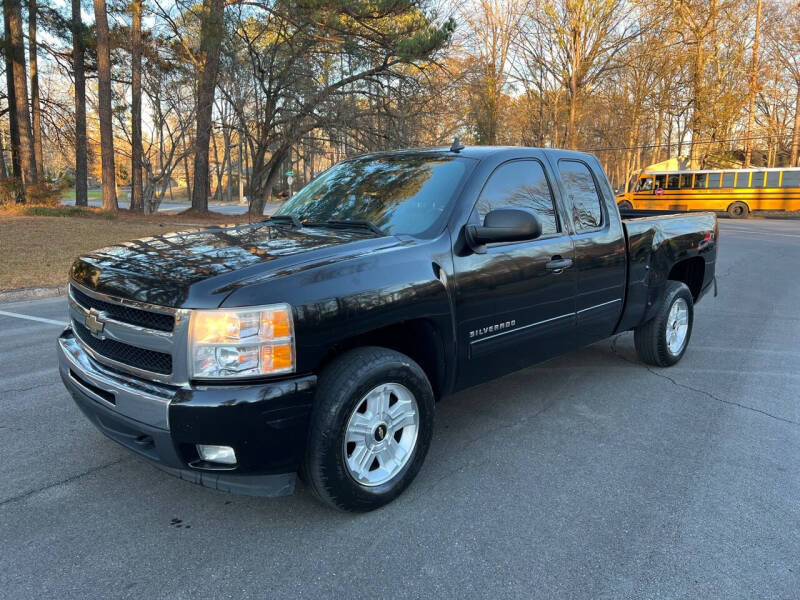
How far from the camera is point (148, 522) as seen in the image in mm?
2814

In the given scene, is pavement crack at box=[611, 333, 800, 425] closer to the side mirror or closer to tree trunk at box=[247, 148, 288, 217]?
the side mirror

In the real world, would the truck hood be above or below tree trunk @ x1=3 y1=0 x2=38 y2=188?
below

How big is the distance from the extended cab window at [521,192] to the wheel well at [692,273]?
7.92 ft

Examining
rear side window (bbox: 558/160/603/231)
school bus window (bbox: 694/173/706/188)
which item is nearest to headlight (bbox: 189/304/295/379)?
rear side window (bbox: 558/160/603/231)

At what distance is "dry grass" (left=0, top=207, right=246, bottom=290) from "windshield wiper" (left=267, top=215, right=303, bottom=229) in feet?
22.5

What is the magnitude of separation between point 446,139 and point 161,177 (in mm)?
20878

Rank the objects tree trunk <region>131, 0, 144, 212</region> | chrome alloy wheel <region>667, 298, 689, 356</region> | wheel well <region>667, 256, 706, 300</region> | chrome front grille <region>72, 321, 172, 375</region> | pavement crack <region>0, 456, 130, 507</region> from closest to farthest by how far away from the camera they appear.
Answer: chrome front grille <region>72, 321, 172, 375</region> → pavement crack <region>0, 456, 130, 507</region> → chrome alloy wheel <region>667, 298, 689, 356</region> → wheel well <region>667, 256, 706, 300</region> → tree trunk <region>131, 0, 144, 212</region>

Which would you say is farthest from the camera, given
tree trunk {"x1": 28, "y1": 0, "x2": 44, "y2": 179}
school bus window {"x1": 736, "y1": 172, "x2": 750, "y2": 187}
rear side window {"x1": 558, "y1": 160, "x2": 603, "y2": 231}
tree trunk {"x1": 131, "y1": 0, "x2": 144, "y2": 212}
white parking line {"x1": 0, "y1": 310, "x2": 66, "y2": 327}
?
school bus window {"x1": 736, "y1": 172, "x2": 750, "y2": 187}

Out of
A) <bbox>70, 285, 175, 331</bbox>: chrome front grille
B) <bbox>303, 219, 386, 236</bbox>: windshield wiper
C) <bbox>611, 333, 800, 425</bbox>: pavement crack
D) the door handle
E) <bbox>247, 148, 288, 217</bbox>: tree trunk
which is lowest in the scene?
<bbox>611, 333, 800, 425</bbox>: pavement crack

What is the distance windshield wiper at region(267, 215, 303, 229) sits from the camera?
382 cm

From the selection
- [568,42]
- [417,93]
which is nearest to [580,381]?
[417,93]

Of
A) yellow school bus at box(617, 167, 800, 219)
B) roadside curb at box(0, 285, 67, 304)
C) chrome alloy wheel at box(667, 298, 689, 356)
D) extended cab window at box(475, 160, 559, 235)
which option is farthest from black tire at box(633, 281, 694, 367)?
yellow school bus at box(617, 167, 800, 219)

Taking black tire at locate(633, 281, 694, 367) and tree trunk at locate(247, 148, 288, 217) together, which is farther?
tree trunk at locate(247, 148, 288, 217)

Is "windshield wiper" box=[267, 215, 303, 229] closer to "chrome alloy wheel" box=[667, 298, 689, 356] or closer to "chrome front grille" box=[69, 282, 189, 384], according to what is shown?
"chrome front grille" box=[69, 282, 189, 384]
